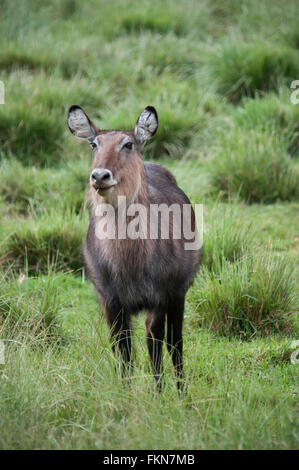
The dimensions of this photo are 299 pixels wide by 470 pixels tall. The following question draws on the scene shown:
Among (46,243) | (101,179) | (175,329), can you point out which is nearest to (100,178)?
(101,179)

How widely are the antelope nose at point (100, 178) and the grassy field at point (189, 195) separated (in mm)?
897

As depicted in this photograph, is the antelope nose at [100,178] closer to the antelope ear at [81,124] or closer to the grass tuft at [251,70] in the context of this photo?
the antelope ear at [81,124]

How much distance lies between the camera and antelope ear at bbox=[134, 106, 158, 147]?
370 centimetres

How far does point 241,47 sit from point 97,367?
6.35 metres

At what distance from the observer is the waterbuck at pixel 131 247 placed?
3.53 meters

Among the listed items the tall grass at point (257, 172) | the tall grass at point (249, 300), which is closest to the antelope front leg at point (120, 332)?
the tall grass at point (249, 300)

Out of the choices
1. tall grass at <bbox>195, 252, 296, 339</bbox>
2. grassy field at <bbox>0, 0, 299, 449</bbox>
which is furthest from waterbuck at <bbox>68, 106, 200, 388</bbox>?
tall grass at <bbox>195, 252, 296, 339</bbox>

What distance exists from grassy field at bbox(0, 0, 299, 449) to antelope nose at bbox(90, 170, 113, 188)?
0.90 metres

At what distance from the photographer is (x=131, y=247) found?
3.60 meters

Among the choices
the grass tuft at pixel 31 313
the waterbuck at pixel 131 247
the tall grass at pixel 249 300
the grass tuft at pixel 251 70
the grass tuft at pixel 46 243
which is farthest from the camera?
the grass tuft at pixel 251 70

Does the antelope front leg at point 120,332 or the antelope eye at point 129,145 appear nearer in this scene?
the antelope eye at point 129,145

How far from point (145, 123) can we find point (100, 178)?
0.60 m

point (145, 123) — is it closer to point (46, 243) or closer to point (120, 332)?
point (120, 332)
